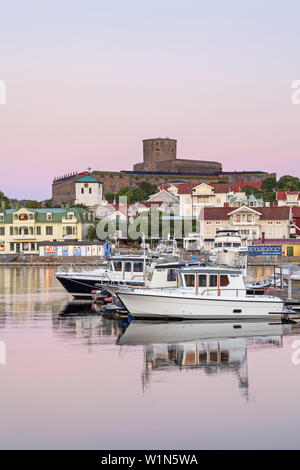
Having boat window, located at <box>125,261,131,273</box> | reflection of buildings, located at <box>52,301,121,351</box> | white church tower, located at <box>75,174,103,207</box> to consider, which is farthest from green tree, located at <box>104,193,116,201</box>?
reflection of buildings, located at <box>52,301,121,351</box>

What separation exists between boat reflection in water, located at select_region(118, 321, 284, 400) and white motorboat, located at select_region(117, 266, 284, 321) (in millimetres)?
449

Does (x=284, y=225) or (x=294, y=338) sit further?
(x=284, y=225)

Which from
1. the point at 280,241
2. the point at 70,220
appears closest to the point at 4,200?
the point at 70,220

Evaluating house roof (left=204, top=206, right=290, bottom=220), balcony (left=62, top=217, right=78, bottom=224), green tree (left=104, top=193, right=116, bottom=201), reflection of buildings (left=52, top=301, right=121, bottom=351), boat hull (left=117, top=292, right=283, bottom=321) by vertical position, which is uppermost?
green tree (left=104, top=193, right=116, bottom=201)

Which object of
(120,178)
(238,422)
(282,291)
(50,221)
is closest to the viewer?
(238,422)

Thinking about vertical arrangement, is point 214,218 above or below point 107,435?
above

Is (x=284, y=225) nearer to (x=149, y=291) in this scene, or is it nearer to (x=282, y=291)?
(x=282, y=291)

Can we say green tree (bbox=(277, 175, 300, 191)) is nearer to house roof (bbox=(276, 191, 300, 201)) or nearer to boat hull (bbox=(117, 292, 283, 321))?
house roof (bbox=(276, 191, 300, 201))

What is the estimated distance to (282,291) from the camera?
1608 inches

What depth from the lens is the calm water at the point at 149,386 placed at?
1723 centimetres

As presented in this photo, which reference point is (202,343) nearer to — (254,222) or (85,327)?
(85,327)

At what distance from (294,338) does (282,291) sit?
34.8 ft

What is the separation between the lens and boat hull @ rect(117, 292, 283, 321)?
108 feet

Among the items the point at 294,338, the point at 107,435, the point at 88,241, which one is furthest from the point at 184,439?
the point at 88,241
